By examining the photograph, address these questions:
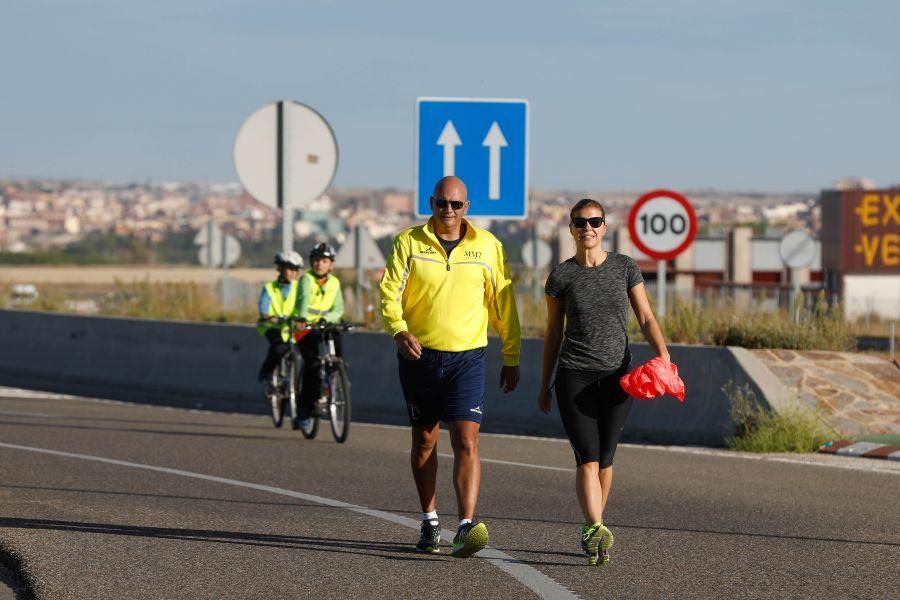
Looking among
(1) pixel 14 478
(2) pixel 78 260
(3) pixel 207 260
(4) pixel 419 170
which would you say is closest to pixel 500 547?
(1) pixel 14 478

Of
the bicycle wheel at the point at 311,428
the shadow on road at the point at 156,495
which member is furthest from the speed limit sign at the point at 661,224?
the shadow on road at the point at 156,495

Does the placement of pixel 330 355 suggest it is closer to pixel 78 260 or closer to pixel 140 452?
pixel 140 452

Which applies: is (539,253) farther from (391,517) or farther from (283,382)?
(391,517)

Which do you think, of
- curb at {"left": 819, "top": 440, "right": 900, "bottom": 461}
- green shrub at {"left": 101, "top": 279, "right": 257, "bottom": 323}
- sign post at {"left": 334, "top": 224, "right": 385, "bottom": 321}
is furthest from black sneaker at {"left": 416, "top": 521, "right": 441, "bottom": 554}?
sign post at {"left": 334, "top": 224, "right": 385, "bottom": 321}

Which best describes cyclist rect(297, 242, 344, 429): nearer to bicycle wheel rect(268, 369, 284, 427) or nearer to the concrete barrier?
bicycle wheel rect(268, 369, 284, 427)

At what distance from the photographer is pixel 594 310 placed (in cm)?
862

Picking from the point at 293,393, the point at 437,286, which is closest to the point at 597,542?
the point at 437,286

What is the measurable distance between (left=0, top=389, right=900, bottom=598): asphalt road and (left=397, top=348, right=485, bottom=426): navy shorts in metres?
0.76

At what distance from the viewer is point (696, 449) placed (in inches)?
613

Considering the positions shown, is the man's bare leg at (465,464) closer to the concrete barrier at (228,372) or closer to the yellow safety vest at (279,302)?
the concrete barrier at (228,372)

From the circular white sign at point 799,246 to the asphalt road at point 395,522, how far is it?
25.0 m

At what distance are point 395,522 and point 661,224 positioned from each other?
29.9 feet

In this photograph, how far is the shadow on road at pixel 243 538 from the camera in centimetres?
892

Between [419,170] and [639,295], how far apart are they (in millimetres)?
8210
